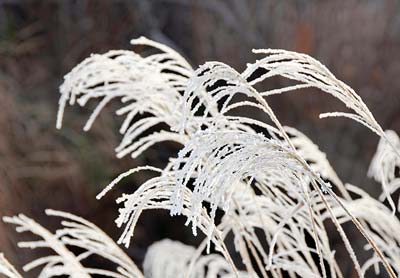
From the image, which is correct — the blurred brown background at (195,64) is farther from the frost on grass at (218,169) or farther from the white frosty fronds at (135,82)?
the white frosty fronds at (135,82)

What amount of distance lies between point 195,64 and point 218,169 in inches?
91.4

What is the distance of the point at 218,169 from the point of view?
0.94 m

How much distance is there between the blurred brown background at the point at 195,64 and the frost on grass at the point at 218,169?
1145mm

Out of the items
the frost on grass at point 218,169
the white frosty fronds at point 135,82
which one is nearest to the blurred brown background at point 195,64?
the frost on grass at point 218,169

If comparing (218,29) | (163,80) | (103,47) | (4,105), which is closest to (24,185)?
(4,105)

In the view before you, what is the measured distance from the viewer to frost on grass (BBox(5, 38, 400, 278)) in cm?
95

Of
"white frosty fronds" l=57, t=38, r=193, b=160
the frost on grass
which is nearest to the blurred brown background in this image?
the frost on grass

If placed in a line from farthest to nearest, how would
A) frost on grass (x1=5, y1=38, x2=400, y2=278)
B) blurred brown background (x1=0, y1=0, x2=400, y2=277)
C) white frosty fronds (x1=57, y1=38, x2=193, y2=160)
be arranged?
blurred brown background (x1=0, y1=0, x2=400, y2=277) → white frosty fronds (x1=57, y1=38, x2=193, y2=160) → frost on grass (x1=5, y1=38, x2=400, y2=278)

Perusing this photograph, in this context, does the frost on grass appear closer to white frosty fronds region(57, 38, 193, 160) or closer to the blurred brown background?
white frosty fronds region(57, 38, 193, 160)

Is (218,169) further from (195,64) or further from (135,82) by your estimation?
(195,64)

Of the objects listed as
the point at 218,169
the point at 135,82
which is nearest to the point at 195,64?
the point at 135,82

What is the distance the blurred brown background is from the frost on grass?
114 centimetres

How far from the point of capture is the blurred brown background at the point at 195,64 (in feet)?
9.53

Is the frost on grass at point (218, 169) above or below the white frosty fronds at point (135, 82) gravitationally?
below
